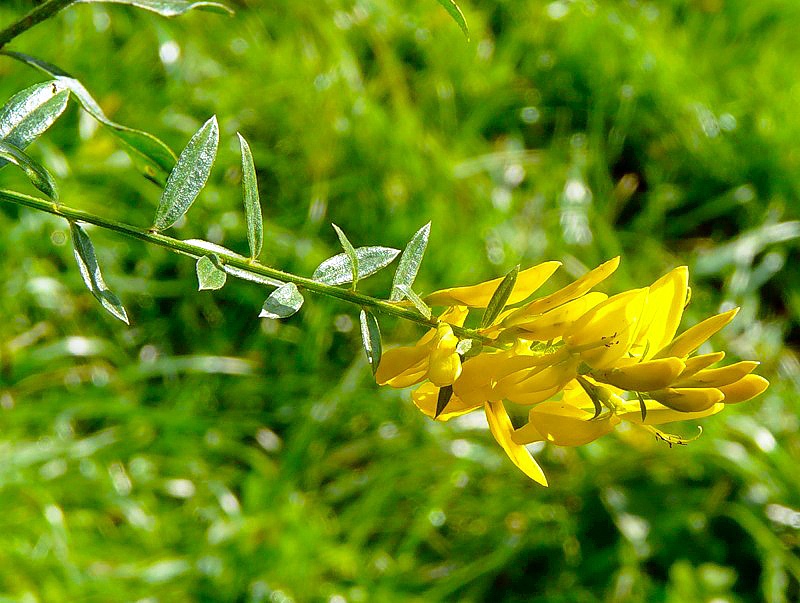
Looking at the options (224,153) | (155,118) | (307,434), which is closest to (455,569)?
(307,434)

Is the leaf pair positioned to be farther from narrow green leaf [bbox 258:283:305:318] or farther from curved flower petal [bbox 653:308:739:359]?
curved flower petal [bbox 653:308:739:359]

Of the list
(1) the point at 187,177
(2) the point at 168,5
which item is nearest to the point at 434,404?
(1) the point at 187,177

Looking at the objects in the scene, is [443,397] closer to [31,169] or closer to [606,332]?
[606,332]

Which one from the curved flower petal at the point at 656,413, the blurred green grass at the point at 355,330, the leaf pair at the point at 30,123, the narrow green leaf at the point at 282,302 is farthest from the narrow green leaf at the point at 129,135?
the blurred green grass at the point at 355,330

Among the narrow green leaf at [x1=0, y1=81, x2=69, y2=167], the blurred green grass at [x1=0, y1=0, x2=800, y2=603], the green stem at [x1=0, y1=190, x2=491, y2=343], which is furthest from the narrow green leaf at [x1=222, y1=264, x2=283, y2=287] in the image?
the blurred green grass at [x1=0, y1=0, x2=800, y2=603]

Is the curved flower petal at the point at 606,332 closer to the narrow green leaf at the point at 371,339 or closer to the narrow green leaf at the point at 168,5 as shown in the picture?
the narrow green leaf at the point at 371,339

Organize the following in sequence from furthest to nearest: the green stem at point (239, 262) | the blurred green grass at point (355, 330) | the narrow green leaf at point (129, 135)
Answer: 1. the blurred green grass at point (355, 330)
2. the narrow green leaf at point (129, 135)
3. the green stem at point (239, 262)
